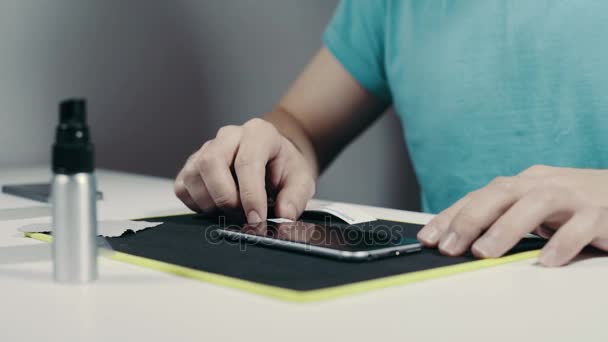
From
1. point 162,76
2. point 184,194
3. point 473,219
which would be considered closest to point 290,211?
point 184,194

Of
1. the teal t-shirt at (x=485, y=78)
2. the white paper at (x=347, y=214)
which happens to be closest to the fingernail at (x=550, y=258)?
the white paper at (x=347, y=214)

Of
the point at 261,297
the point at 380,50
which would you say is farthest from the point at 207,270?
the point at 380,50

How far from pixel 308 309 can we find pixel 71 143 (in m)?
0.19

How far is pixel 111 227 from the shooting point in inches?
28.7

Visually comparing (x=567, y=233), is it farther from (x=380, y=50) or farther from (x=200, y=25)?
(x=200, y=25)

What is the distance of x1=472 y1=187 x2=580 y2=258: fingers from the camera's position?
0.60 meters

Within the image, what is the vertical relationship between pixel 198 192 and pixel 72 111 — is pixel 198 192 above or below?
below

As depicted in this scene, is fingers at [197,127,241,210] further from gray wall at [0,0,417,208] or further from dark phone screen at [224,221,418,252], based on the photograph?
gray wall at [0,0,417,208]

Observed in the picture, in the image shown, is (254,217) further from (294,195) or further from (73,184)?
(73,184)

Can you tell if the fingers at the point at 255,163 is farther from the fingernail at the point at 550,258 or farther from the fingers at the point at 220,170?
the fingernail at the point at 550,258

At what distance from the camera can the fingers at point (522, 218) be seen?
23.6 inches

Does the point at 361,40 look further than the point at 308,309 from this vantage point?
Yes

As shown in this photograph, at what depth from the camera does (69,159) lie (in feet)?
1.58

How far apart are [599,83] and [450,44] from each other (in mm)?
261
